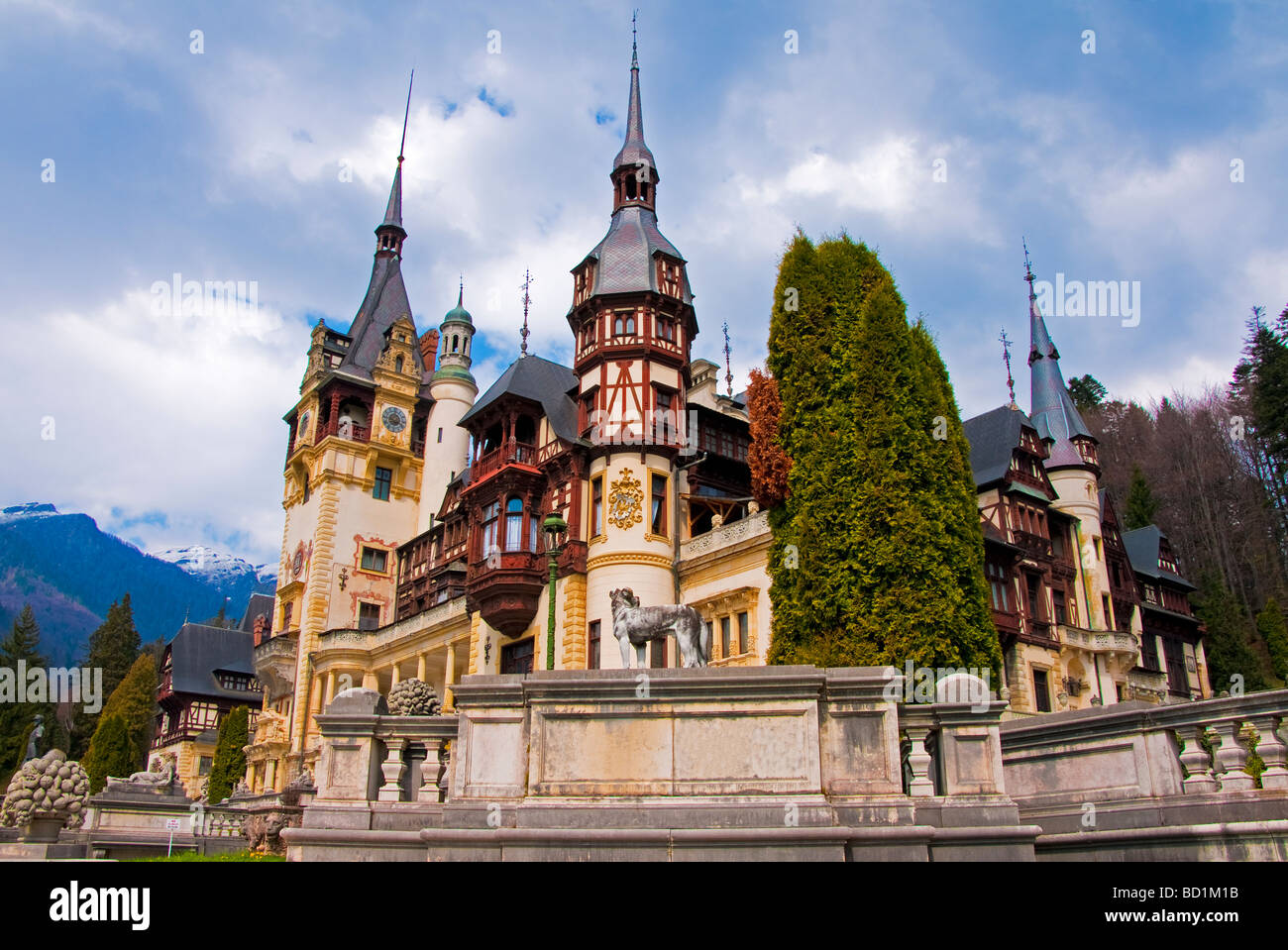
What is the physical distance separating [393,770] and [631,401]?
2735 centimetres

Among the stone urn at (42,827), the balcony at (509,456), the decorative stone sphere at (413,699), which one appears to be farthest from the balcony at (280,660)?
the decorative stone sphere at (413,699)

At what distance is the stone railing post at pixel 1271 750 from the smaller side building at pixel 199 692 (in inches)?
2663

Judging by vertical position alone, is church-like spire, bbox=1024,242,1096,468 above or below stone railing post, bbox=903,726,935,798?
above

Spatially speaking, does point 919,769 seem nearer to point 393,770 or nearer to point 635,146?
point 393,770

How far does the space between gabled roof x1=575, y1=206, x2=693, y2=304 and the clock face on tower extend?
2202 centimetres

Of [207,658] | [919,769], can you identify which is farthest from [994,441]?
[207,658]

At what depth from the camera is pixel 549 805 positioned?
9.56 metres

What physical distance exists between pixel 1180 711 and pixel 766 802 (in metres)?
4.38

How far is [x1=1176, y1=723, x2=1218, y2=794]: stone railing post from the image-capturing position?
9.75 metres

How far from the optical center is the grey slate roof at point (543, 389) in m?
40.0

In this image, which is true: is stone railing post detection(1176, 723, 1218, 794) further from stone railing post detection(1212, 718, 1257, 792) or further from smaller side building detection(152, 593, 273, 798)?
smaller side building detection(152, 593, 273, 798)

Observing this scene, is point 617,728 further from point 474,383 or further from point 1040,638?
point 474,383

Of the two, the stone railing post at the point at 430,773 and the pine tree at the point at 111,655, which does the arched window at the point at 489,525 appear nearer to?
the stone railing post at the point at 430,773

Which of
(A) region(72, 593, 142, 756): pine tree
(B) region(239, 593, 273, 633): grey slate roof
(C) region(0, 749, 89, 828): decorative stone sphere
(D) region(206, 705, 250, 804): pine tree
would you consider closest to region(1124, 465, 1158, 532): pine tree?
(D) region(206, 705, 250, 804): pine tree
